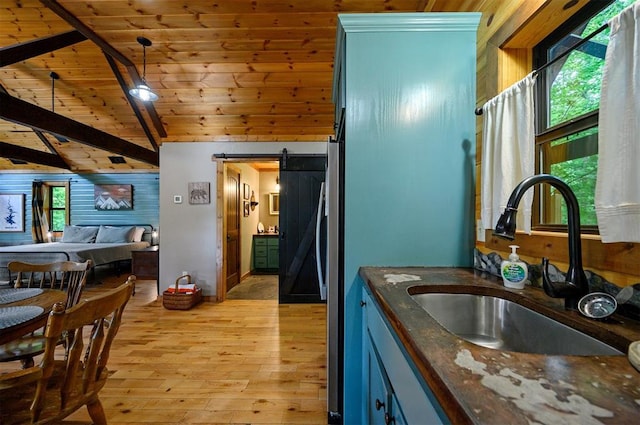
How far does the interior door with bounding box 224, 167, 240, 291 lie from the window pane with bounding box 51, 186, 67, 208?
4.96 meters

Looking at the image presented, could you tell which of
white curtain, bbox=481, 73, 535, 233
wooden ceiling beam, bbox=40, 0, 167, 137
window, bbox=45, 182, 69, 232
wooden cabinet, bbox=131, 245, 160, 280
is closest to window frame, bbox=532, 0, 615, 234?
white curtain, bbox=481, 73, 535, 233

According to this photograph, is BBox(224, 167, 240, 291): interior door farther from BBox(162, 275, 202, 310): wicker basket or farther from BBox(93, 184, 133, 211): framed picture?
BBox(93, 184, 133, 211): framed picture

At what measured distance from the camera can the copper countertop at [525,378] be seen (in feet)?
1.39

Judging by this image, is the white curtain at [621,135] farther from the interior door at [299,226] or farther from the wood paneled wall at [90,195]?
the wood paneled wall at [90,195]

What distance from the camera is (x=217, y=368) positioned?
234cm

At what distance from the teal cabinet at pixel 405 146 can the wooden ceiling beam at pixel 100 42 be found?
2.73 meters

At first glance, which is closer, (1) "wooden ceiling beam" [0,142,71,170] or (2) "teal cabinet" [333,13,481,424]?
(2) "teal cabinet" [333,13,481,424]

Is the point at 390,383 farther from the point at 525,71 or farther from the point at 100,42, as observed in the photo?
the point at 100,42

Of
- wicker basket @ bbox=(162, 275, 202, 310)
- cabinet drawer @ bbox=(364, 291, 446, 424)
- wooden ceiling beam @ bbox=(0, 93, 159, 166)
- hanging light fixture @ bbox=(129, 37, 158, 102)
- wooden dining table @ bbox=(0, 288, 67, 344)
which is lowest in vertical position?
wicker basket @ bbox=(162, 275, 202, 310)

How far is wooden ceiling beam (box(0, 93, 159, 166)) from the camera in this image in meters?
2.88

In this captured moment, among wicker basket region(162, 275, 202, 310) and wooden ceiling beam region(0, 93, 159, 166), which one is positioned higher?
wooden ceiling beam region(0, 93, 159, 166)

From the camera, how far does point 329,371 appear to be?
5.65 feet

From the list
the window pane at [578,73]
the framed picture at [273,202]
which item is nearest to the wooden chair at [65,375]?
the window pane at [578,73]

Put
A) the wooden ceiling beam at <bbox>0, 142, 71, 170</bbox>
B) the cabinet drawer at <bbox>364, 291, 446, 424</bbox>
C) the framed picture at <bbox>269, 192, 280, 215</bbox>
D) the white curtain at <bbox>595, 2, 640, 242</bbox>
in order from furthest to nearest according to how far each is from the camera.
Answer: the framed picture at <bbox>269, 192, 280, 215</bbox> → the wooden ceiling beam at <bbox>0, 142, 71, 170</bbox> → the white curtain at <bbox>595, 2, 640, 242</bbox> → the cabinet drawer at <bbox>364, 291, 446, 424</bbox>
